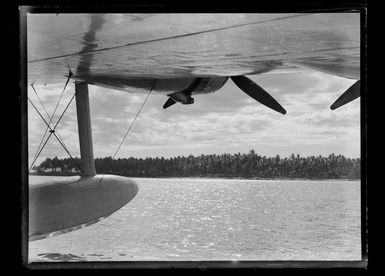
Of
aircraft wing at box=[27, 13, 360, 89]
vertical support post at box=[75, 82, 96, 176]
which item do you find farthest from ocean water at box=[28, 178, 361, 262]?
aircraft wing at box=[27, 13, 360, 89]

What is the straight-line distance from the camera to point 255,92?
27.9ft

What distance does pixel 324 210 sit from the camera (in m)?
74.0

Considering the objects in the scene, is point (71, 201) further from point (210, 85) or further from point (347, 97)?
point (347, 97)

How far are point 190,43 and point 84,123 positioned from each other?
499 cm

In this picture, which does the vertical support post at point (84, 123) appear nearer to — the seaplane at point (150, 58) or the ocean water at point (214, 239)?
the seaplane at point (150, 58)

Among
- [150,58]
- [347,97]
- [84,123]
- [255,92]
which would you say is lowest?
[84,123]

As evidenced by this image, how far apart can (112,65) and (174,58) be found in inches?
40.2

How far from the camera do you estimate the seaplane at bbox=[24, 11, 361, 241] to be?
386 centimetres

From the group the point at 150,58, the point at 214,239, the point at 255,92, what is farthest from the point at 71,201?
the point at 214,239

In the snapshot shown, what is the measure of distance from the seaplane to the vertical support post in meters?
0.02

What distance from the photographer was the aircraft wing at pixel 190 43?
378 cm
